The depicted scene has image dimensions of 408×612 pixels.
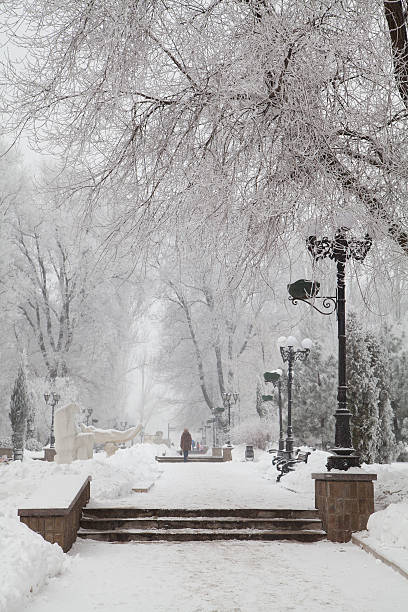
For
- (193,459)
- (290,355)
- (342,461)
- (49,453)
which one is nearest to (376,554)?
(342,461)

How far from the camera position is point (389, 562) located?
732cm

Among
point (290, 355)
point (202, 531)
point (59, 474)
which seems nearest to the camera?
point (202, 531)

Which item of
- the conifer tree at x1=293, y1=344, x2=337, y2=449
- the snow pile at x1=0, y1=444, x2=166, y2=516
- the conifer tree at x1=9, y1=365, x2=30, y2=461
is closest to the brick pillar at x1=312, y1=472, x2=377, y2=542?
the snow pile at x1=0, y1=444, x2=166, y2=516

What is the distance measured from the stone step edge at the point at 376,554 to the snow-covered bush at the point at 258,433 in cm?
2379

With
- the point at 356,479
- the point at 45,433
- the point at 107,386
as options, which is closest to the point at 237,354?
the point at 107,386

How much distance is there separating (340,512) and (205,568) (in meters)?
2.72

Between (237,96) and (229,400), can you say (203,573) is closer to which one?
(237,96)

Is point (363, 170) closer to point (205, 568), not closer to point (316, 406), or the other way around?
point (205, 568)

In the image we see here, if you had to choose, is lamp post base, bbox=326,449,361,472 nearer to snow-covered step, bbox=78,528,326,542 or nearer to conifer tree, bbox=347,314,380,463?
snow-covered step, bbox=78,528,326,542

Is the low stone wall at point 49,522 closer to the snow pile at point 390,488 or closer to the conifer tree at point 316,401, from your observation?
the snow pile at point 390,488

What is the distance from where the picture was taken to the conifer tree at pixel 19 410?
31984 mm

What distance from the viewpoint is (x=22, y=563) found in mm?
5996

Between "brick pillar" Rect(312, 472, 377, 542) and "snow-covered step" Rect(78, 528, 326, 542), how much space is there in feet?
0.78

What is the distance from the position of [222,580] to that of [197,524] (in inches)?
115
